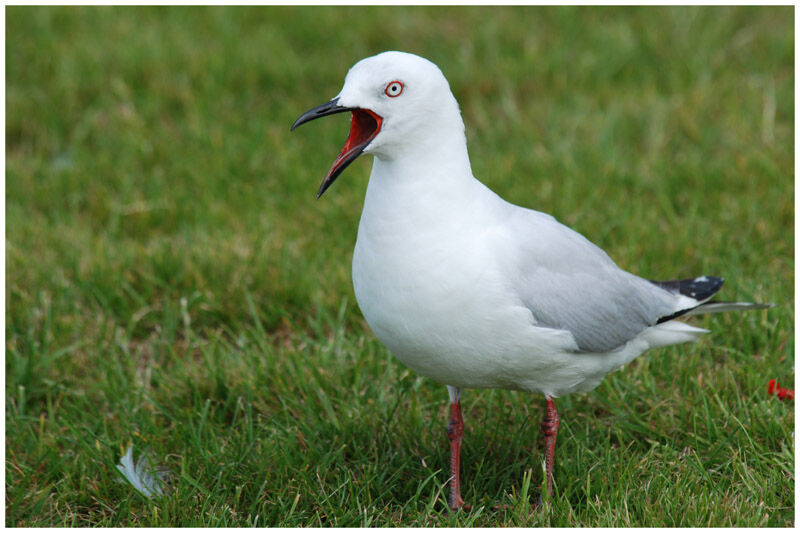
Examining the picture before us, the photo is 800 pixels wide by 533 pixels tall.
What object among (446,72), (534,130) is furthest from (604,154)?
(446,72)

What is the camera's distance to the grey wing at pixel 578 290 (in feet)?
11.0

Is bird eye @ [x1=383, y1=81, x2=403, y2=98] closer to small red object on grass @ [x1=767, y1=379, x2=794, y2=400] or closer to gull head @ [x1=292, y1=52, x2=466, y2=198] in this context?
gull head @ [x1=292, y1=52, x2=466, y2=198]

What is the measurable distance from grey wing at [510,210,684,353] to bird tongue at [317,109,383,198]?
598mm

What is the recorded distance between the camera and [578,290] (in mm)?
3514

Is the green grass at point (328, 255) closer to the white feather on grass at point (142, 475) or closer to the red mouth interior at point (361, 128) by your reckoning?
the white feather on grass at point (142, 475)

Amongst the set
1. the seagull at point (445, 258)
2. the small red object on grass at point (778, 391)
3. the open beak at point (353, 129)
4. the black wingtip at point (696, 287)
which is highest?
the open beak at point (353, 129)

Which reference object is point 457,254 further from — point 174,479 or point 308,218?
point 308,218

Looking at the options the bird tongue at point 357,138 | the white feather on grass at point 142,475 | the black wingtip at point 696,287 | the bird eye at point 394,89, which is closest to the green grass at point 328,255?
the white feather on grass at point 142,475

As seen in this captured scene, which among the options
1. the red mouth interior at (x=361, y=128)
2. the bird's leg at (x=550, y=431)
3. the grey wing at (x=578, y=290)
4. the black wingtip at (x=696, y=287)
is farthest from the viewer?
the black wingtip at (x=696, y=287)

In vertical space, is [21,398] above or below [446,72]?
below

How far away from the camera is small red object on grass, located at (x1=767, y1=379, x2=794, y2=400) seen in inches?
158

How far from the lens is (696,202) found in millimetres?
5527

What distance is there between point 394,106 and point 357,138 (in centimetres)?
21

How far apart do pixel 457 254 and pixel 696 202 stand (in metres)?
2.79
